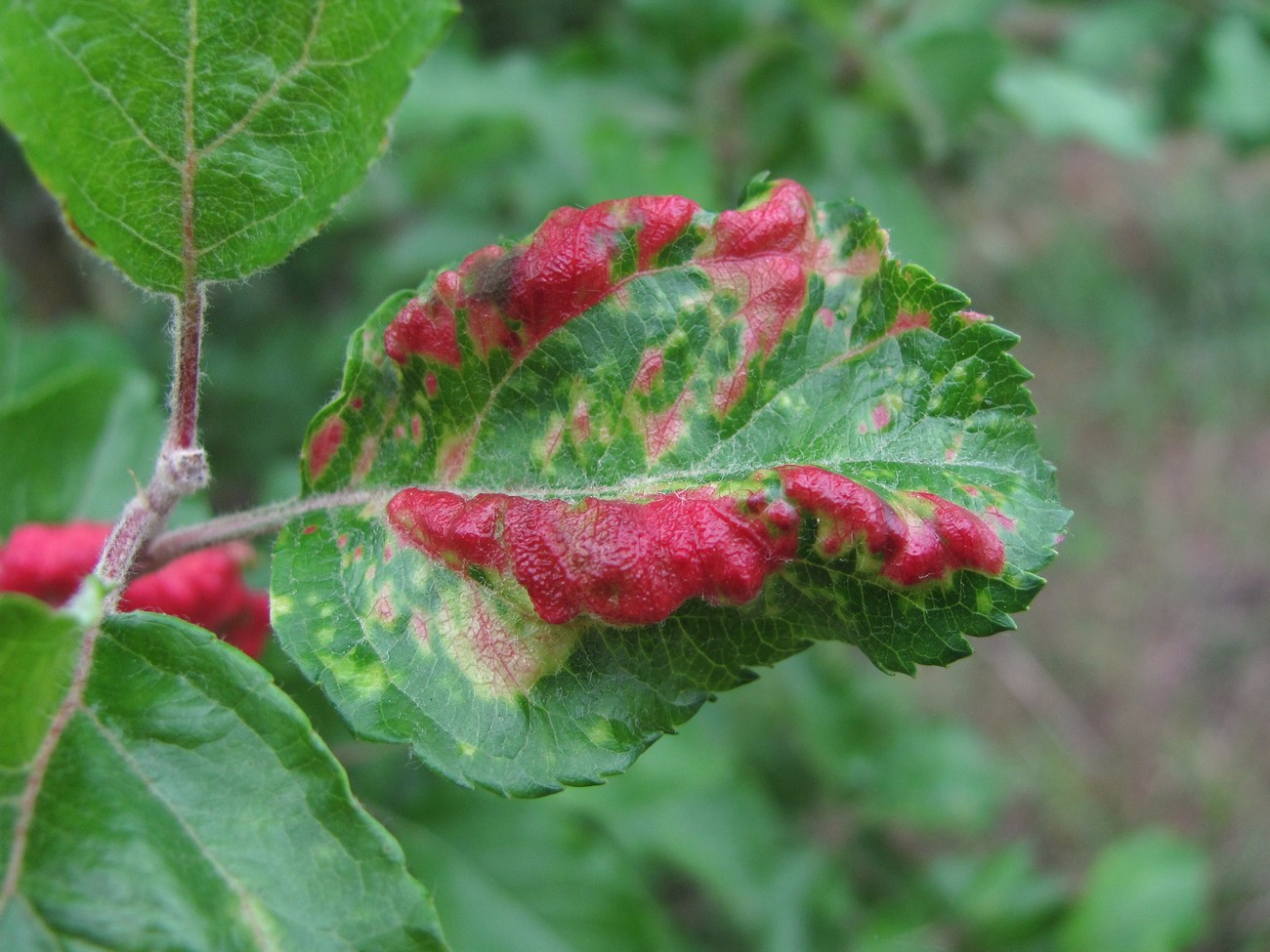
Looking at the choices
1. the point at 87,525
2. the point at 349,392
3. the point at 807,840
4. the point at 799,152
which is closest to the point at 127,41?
the point at 349,392

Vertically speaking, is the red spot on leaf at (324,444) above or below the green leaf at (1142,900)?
above

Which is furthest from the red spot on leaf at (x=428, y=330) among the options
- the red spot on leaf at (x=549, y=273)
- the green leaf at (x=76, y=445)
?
the green leaf at (x=76, y=445)

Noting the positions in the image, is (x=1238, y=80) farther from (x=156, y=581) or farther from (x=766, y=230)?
(x=156, y=581)

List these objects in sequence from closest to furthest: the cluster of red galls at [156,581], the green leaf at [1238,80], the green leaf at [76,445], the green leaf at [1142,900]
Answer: the cluster of red galls at [156,581] < the green leaf at [76,445] < the green leaf at [1238,80] < the green leaf at [1142,900]

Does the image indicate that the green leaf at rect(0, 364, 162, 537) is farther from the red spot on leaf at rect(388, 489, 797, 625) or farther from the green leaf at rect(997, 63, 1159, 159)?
the green leaf at rect(997, 63, 1159, 159)

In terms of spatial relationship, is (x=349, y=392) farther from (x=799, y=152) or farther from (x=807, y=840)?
(x=807, y=840)

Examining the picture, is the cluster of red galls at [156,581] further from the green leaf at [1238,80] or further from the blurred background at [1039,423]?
the green leaf at [1238,80]

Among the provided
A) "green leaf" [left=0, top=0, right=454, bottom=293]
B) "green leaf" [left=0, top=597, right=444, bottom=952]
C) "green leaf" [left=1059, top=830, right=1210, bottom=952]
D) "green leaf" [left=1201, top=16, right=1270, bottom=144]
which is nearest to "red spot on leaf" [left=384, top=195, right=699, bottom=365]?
"green leaf" [left=0, top=0, right=454, bottom=293]
